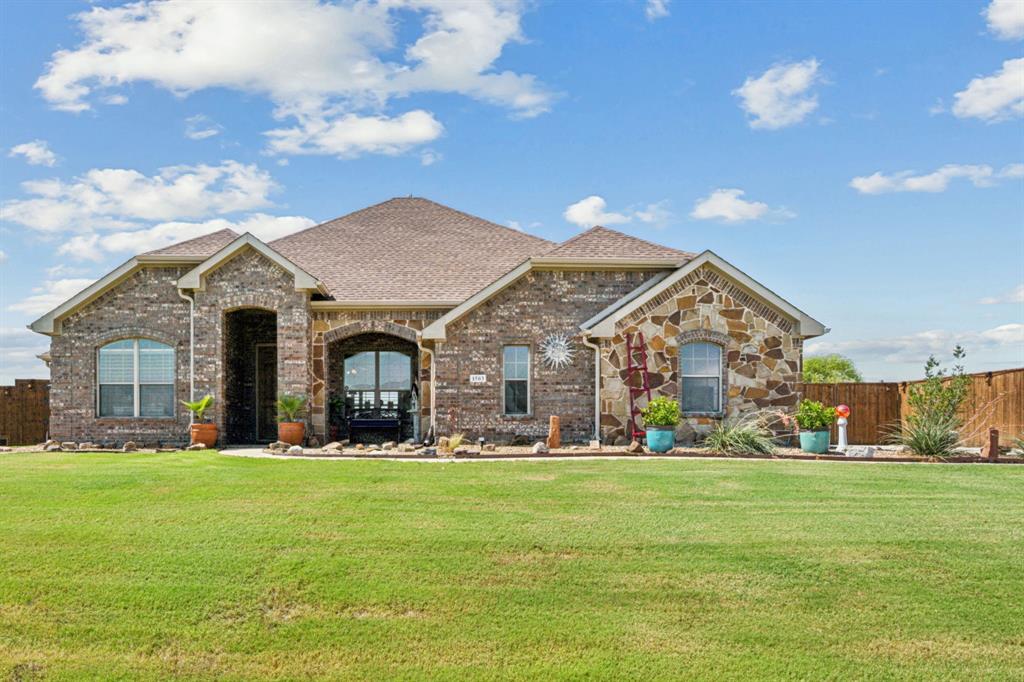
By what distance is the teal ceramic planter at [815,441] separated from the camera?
18.4 meters

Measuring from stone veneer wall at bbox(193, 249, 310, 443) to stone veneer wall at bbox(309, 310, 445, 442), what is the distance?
51 centimetres

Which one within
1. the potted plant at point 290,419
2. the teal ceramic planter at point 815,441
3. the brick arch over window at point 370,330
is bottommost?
the teal ceramic planter at point 815,441

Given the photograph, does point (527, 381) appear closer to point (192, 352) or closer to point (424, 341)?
point (424, 341)

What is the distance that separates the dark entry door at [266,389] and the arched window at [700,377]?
36.4 feet

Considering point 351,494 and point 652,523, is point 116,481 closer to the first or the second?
point 351,494

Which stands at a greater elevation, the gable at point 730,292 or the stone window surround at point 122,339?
the gable at point 730,292

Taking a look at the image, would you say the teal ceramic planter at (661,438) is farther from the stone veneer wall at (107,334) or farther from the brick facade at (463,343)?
the stone veneer wall at (107,334)

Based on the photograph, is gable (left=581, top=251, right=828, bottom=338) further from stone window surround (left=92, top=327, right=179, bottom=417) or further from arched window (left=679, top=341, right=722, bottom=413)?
stone window surround (left=92, top=327, right=179, bottom=417)

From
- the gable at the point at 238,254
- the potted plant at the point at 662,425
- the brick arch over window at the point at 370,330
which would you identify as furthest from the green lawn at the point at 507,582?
the brick arch over window at the point at 370,330

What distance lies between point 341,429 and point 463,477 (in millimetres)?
9653

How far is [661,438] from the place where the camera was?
18.1m

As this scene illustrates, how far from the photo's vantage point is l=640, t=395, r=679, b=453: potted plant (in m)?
18.0

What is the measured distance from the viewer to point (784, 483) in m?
13.4

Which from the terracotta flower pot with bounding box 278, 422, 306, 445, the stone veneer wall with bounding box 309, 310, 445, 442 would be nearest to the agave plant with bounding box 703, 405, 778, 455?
the stone veneer wall with bounding box 309, 310, 445, 442
